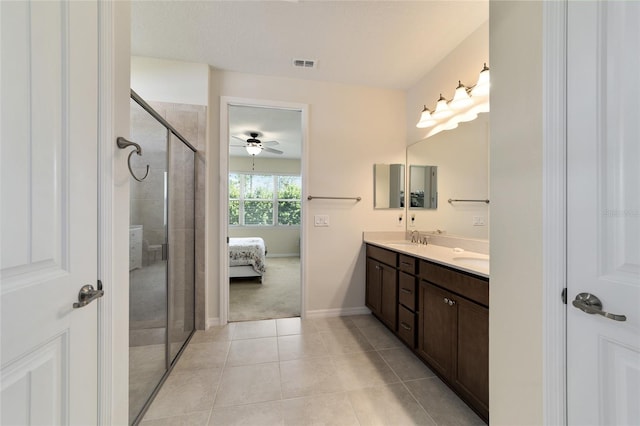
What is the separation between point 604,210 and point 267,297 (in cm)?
341

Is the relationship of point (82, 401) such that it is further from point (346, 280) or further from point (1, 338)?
point (346, 280)

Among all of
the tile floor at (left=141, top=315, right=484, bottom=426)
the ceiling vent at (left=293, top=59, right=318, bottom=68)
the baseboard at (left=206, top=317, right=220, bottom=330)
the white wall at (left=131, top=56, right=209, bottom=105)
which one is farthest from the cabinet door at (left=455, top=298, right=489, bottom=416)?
the white wall at (left=131, top=56, right=209, bottom=105)

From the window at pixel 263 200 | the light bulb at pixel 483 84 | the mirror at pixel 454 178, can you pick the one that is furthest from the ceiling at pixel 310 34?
the window at pixel 263 200

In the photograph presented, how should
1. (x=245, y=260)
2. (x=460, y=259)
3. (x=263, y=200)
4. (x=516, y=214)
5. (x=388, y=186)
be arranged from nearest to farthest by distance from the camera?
(x=516, y=214) < (x=460, y=259) < (x=388, y=186) < (x=245, y=260) < (x=263, y=200)

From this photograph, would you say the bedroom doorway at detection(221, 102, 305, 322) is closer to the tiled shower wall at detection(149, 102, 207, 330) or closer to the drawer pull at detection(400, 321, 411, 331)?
the tiled shower wall at detection(149, 102, 207, 330)

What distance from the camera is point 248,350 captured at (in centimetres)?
208

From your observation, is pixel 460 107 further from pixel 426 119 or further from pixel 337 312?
pixel 337 312

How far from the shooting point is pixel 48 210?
2.13 feet

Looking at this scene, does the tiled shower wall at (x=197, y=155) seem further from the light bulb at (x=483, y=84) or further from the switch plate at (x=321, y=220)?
the light bulb at (x=483, y=84)

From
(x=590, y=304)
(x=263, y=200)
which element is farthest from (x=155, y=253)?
(x=263, y=200)

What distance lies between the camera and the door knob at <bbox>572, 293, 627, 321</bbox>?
69 centimetres

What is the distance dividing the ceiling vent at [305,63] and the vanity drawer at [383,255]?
2.00m

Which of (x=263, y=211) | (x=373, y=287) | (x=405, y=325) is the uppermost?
(x=263, y=211)

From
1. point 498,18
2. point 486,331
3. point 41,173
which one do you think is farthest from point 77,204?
point 486,331
